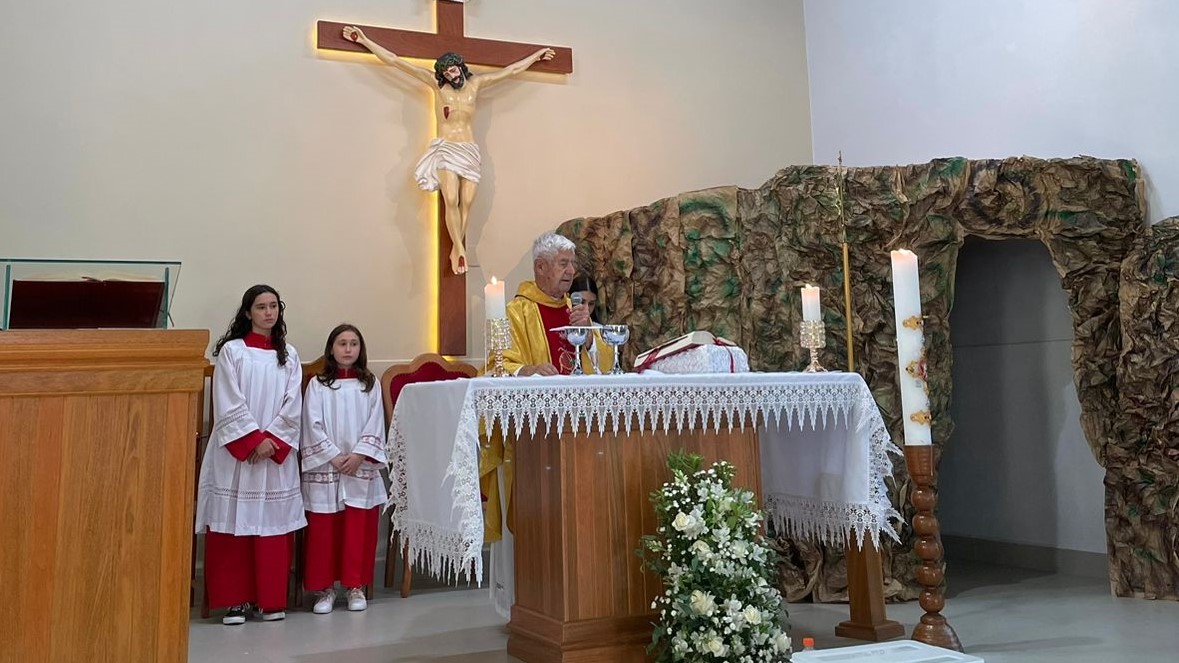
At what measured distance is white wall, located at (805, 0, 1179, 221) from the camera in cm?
519

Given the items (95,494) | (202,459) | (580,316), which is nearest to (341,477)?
(202,459)

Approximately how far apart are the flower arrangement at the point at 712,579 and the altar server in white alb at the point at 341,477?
260 cm

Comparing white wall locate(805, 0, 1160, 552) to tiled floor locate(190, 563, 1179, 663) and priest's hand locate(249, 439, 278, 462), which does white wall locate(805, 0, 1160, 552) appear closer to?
tiled floor locate(190, 563, 1179, 663)

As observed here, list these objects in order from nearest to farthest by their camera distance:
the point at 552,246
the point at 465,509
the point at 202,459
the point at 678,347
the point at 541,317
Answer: the point at 465,509, the point at 678,347, the point at 552,246, the point at 541,317, the point at 202,459

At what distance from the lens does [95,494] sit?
160 centimetres

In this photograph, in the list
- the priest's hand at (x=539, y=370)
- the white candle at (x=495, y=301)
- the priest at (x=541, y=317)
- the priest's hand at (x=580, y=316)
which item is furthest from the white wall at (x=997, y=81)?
the white candle at (x=495, y=301)

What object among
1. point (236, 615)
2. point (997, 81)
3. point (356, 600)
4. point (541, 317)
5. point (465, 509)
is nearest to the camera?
point (465, 509)

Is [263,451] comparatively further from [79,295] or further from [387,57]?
[79,295]

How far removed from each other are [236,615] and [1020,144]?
16.9ft

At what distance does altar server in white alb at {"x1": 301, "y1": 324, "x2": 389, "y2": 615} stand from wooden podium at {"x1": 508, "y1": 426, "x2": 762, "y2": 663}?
2.08m

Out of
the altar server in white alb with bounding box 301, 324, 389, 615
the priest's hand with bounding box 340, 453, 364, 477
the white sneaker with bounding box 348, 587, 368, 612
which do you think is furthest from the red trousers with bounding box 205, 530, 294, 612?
the priest's hand with bounding box 340, 453, 364, 477

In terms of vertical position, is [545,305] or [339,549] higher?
[545,305]

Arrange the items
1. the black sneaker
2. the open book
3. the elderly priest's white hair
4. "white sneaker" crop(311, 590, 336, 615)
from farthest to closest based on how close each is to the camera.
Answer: "white sneaker" crop(311, 590, 336, 615), the black sneaker, the elderly priest's white hair, the open book

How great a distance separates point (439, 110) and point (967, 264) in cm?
367
